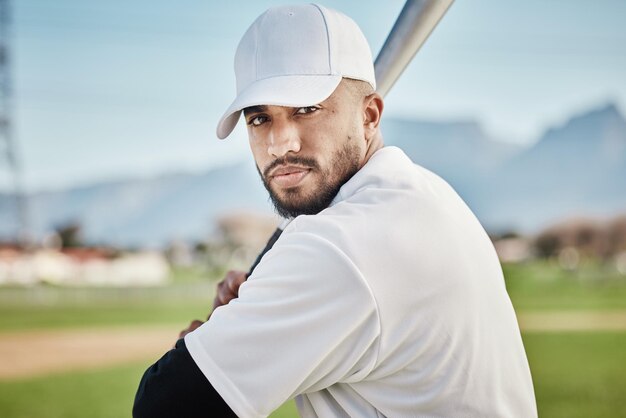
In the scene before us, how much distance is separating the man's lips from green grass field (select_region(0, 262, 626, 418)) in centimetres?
354

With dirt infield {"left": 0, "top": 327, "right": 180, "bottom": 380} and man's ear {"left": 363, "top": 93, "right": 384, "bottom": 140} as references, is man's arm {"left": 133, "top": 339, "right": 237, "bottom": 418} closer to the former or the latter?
man's ear {"left": 363, "top": 93, "right": 384, "bottom": 140}

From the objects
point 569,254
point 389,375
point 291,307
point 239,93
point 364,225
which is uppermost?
point 239,93

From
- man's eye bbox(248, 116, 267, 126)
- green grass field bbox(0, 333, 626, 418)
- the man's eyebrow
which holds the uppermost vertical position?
the man's eyebrow

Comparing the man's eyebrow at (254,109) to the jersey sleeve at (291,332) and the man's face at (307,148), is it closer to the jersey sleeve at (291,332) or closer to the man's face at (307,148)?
the man's face at (307,148)

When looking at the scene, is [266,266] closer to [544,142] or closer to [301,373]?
[301,373]

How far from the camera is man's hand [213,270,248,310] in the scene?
1.38 m

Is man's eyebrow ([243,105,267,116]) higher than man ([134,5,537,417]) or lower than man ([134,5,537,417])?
higher

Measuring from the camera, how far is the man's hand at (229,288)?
1.38 metres

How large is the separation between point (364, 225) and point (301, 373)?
0.23m

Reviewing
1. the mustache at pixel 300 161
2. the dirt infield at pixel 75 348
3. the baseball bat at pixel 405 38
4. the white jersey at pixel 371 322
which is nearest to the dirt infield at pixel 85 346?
the dirt infield at pixel 75 348

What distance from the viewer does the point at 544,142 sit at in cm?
14425

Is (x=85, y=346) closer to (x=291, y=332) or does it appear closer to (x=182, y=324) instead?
(x=182, y=324)

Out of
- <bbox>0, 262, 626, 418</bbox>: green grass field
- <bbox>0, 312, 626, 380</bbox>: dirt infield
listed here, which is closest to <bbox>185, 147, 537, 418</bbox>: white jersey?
<bbox>0, 262, 626, 418</bbox>: green grass field

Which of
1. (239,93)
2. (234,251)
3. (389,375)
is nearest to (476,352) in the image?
(389,375)
